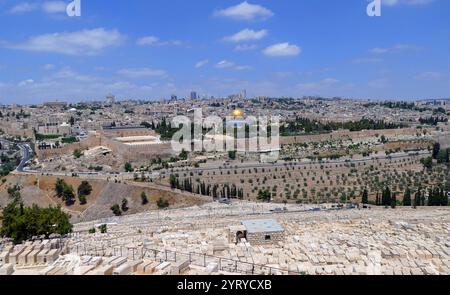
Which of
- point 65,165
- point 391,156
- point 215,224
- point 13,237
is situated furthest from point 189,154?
point 13,237

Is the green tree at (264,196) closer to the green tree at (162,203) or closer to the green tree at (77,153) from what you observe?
the green tree at (162,203)

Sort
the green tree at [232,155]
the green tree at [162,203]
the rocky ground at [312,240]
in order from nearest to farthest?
the rocky ground at [312,240], the green tree at [162,203], the green tree at [232,155]

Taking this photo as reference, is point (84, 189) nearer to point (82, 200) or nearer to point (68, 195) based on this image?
point (82, 200)

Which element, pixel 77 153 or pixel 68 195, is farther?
pixel 77 153

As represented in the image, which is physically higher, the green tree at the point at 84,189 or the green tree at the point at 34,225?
the green tree at the point at 34,225

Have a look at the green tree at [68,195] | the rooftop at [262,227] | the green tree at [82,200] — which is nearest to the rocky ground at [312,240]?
the rooftop at [262,227]

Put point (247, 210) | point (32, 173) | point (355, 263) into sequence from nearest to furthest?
point (355, 263), point (247, 210), point (32, 173)

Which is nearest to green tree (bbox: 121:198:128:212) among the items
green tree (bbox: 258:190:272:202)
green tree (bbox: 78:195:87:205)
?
green tree (bbox: 78:195:87:205)

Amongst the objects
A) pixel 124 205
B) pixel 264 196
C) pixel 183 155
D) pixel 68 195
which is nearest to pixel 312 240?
pixel 264 196

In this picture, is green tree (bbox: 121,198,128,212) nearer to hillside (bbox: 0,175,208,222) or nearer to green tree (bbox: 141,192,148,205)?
hillside (bbox: 0,175,208,222)
